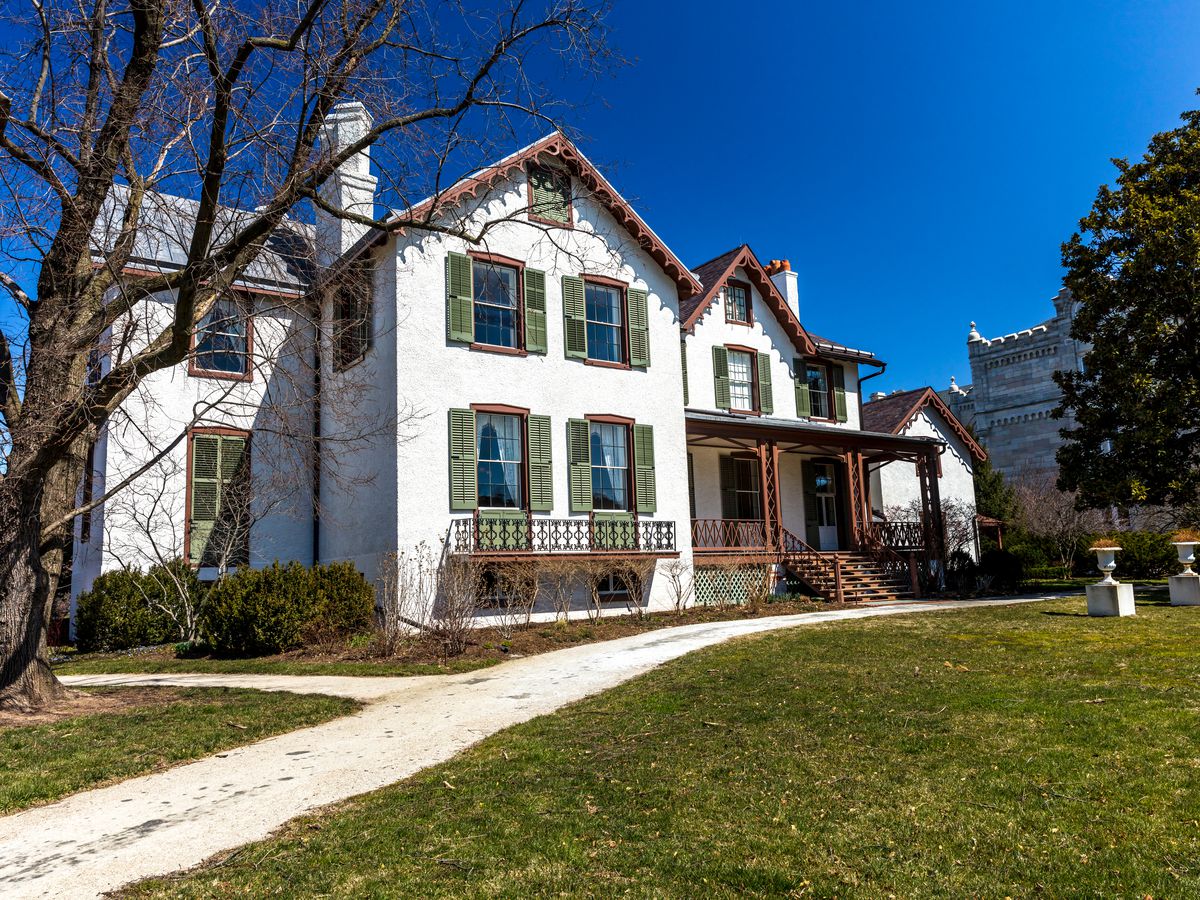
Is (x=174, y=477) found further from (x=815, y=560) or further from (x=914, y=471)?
(x=914, y=471)

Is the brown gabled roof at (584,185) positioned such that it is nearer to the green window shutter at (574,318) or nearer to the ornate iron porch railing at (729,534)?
the green window shutter at (574,318)

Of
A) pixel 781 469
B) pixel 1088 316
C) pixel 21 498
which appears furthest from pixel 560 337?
pixel 1088 316

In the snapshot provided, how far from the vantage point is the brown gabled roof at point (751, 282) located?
22812 millimetres

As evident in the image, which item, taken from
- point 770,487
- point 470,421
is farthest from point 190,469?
point 770,487

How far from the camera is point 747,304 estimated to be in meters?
24.2

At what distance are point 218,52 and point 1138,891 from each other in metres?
9.77

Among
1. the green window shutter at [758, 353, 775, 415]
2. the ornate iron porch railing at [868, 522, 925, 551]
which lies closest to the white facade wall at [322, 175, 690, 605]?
the green window shutter at [758, 353, 775, 415]

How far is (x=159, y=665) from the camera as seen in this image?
1288cm

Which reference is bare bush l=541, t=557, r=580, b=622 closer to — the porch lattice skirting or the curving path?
the porch lattice skirting

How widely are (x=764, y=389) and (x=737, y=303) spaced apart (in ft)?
8.14

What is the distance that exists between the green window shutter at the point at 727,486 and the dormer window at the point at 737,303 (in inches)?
150

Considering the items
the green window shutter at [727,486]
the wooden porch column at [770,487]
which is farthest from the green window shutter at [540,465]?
the green window shutter at [727,486]

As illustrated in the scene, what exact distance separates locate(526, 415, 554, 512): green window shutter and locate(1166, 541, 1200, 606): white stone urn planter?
453 inches

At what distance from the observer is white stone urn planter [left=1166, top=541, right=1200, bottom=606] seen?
51.4ft
